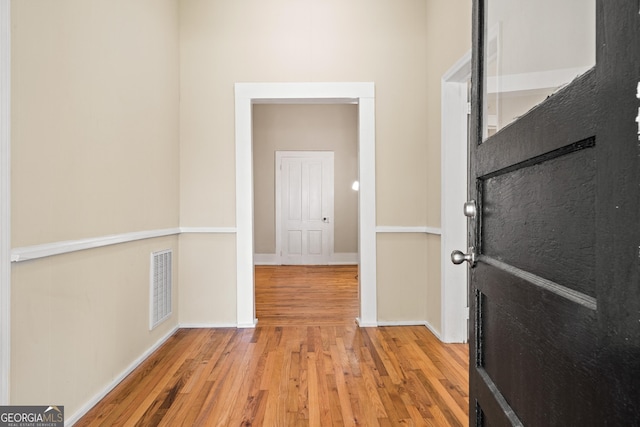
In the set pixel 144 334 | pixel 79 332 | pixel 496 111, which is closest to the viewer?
pixel 496 111

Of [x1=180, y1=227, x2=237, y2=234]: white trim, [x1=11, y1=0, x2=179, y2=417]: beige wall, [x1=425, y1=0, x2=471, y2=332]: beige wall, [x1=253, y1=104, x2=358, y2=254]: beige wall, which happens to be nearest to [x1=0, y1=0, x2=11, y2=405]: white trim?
[x1=11, y1=0, x2=179, y2=417]: beige wall

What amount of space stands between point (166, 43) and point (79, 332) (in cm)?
224

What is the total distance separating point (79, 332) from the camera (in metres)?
1.90

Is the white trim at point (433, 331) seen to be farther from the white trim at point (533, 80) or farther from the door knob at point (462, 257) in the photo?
the white trim at point (533, 80)

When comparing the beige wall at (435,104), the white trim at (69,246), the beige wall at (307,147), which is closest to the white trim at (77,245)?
the white trim at (69,246)

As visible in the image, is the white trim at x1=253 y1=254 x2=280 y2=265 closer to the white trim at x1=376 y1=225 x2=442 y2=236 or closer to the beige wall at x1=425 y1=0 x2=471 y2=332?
the white trim at x1=376 y1=225 x2=442 y2=236

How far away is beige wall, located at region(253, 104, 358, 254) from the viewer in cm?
738

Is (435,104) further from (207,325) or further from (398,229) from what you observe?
(207,325)

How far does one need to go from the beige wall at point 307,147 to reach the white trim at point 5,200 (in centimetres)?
594

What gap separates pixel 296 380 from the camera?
2.31 meters

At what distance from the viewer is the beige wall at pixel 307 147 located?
7379 mm

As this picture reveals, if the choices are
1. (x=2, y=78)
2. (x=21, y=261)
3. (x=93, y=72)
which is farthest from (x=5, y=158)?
(x=93, y=72)

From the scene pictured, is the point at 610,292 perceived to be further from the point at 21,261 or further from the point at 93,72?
the point at 93,72

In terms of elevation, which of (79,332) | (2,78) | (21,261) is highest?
(2,78)
